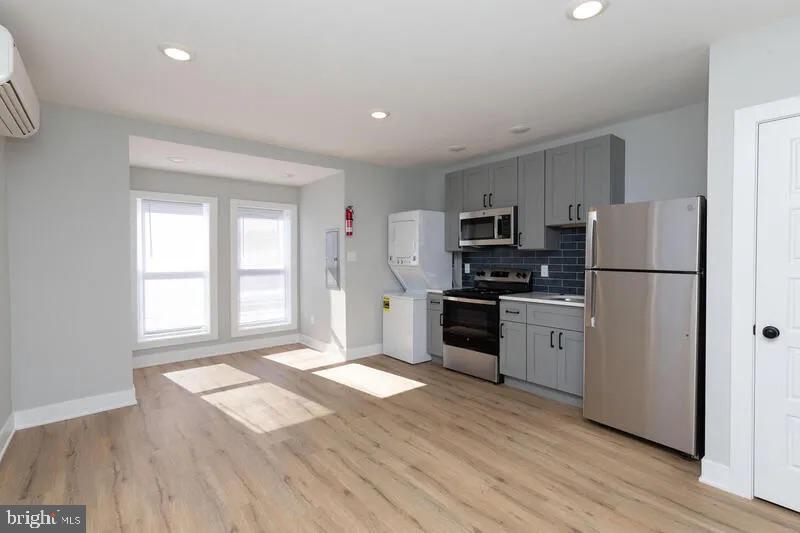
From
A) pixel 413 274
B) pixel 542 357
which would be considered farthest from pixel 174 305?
pixel 542 357

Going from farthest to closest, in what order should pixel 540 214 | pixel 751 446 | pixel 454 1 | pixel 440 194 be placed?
pixel 440 194 < pixel 540 214 < pixel 751 446 < pixel 454 1

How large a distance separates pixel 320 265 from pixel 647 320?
3.88m

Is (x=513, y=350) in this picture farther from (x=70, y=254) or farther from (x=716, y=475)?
(x=70, y=254)

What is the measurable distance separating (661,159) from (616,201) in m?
0.47

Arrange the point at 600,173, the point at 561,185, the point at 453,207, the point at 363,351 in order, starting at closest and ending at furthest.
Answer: the point at 600,173
the point at 561,185
the point at 453,207
the point at 363,351

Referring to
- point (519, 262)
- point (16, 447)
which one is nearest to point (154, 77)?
point (16, 447)

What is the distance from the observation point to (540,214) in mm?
4027

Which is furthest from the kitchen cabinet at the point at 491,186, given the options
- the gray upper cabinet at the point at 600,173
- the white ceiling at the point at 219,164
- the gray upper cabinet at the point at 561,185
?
the white ceiling at the point at 219,164

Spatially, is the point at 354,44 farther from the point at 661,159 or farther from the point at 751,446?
the point at 751,446

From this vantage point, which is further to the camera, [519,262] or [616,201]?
[519,262]

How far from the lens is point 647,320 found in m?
2.76

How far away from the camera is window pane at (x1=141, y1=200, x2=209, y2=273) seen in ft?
16.1

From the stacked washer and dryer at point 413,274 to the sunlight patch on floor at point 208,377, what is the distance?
170cm

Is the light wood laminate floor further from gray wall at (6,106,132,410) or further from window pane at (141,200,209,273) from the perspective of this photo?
window pane at (141,200,209,273)
